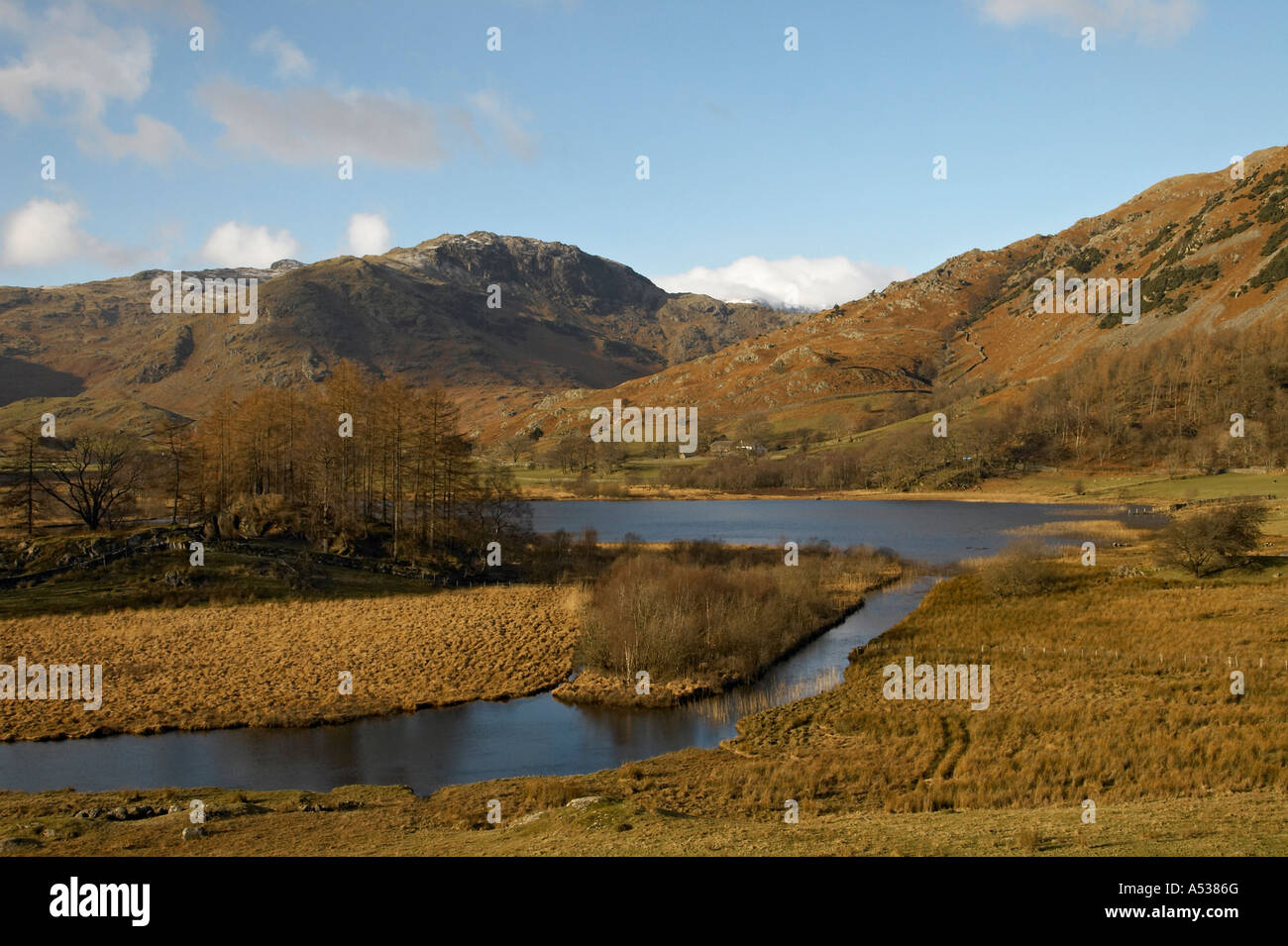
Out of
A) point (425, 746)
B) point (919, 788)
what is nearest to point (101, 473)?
point (425, 746)

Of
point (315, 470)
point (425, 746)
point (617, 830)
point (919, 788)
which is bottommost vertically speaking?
point (425, 746)

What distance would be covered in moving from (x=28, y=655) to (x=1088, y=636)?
4983 cm

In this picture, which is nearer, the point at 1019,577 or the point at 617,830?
the point at 617,830

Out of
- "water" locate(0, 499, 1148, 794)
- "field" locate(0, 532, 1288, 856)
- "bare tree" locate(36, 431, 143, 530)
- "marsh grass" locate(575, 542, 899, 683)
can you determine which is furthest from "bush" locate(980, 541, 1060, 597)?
"bare tree" locate(36, 431, 143, 530)

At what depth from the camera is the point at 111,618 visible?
151 ft

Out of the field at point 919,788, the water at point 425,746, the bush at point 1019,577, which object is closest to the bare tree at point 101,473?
the water at point 425,746

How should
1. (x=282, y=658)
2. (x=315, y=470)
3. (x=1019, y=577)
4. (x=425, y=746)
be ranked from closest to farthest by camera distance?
1. (x=425, y=746)
2. (x=282, y=658)
3. (x=1019, y=577)
4. (x=315, y=470)

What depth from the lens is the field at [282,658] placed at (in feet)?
110

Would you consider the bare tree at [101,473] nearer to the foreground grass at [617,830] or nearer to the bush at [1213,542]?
the foreground grass at [617,830]

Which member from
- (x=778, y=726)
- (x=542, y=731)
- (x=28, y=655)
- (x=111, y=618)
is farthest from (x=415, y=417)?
(x=778, y=726)

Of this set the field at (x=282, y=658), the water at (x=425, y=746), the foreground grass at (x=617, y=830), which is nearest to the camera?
the foreground grass at (x=617, y=830)

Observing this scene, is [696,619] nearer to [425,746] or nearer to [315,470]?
[425,746]

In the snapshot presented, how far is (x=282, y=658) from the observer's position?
41.2m

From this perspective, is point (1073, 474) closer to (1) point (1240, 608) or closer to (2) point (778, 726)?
(1) point (1240, 608)
